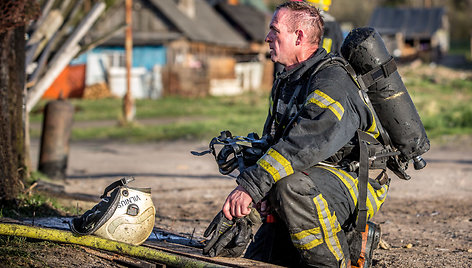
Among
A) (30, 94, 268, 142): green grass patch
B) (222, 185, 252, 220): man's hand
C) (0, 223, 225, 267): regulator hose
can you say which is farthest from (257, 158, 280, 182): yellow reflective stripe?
(30, 94, 268, 142): green grass patch

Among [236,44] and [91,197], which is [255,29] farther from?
[91,197]

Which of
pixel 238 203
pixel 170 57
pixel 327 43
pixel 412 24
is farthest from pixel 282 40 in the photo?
pixel 412 24

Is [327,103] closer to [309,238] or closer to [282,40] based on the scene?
[282,40]

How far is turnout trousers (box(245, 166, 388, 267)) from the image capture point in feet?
12.6

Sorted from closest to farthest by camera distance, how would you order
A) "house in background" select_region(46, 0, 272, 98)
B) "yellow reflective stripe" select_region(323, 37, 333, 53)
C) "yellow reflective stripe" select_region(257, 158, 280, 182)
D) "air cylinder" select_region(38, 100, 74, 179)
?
"yellow reflective stripe" select_region(257, 158, 280, 182) < "yellow reflective stripe" select_region(323, 37, 333, 53) < "air cylinder" select_region(38, 100, 74, 179) < "house in background" select_region(46, 0, 272, 98)

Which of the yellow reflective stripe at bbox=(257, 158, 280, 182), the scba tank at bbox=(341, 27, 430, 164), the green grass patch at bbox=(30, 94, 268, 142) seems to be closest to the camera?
the yellow reflective stripe at bbox=(257, 158, 280, 182)

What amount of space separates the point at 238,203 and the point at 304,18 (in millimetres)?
1227

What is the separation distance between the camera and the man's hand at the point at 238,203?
3.77 metres

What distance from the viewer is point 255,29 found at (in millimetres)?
44719

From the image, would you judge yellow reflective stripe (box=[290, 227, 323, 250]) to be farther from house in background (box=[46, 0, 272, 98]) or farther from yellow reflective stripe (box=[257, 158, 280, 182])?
house in background (box=[46, 0, 272, 98])

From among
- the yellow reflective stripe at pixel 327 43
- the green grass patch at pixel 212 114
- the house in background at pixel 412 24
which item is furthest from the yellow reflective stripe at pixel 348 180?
the house in background at pixel 412 24

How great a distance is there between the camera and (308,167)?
150 inches

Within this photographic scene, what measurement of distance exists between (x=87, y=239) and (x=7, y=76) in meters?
2.95

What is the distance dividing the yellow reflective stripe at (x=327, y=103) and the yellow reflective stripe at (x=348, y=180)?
416 mm
